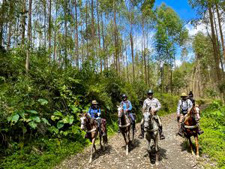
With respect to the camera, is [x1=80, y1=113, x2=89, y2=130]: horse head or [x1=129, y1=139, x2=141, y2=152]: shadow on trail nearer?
[x1=80, y1=113, x2=89, y2=130]: horse head

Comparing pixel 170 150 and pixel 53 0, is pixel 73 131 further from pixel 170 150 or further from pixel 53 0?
pixel 53 0

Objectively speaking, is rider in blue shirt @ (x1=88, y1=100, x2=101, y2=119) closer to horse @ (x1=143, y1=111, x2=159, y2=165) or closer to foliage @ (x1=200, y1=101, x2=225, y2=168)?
horse @ (x1=143, y1=111, x2=159, y2=165)

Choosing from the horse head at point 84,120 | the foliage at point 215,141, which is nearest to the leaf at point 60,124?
the horse head at point 84,120

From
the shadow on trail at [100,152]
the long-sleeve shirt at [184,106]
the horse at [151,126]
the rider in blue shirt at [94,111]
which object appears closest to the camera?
the horse at [151,126]

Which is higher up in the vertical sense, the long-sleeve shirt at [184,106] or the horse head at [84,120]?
the long-sleeve shirt at [184,106]

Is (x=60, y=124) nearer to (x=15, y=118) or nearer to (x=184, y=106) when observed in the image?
(x=15, y=118)

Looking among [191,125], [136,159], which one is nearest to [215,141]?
[191,125]

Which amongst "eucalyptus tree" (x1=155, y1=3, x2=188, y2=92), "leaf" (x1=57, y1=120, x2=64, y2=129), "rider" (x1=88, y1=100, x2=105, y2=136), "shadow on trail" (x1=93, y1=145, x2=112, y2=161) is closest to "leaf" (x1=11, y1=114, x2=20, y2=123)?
"leaf" (x1=57, y1=120, x2=64, y2=129)

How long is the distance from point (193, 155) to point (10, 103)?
7.55 m

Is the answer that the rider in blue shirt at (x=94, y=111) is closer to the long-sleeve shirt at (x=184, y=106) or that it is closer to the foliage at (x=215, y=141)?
the long-sleeve shirt at (x=184, y=106)

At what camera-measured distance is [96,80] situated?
10992 mm

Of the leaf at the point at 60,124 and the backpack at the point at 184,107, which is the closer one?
the backpack at the point at 184,107

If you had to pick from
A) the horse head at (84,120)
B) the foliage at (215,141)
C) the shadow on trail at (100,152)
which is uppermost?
the horse head at (84,120)

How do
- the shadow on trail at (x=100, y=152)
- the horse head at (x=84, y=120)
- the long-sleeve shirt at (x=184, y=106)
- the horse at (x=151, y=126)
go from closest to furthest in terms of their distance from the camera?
the horse at (x=151, y=126) → the horse head at (x=84, y=120) → the shadow on trail at (x=100, y=152) → the long-sleeve shirt at (x=184, y=106)
